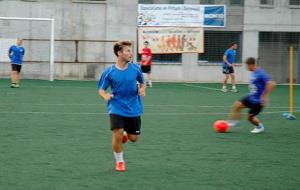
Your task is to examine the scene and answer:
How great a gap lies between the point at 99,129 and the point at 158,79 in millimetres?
20517

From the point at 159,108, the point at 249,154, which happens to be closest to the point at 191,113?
the point at 159,108

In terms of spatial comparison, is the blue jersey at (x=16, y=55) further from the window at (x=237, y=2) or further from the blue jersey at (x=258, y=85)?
the blue jersey at (x=258, y=85)

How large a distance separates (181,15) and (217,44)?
8.42ft

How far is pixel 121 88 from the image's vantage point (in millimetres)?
8664

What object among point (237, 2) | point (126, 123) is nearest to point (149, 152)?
point (126, 123)

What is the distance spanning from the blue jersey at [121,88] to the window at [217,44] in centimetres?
2551

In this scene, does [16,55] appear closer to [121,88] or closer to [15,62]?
[15,62]

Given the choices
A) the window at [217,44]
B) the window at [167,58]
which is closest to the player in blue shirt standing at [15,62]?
the window at [167,58]

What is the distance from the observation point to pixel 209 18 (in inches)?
1339

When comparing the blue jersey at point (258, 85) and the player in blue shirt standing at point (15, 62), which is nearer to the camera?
the blue jersey at point (258, 85)

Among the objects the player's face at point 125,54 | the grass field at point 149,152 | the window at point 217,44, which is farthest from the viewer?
the window at point 217,44

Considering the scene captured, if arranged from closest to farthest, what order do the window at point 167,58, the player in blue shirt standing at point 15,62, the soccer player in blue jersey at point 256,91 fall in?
the soccer player in blue jersey at point 256,91 → the player in blue shirt standing at point 15,62 → the window at point 167,58

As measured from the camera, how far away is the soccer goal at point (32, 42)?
31.8 m

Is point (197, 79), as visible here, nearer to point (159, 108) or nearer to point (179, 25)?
point (179, 25)
